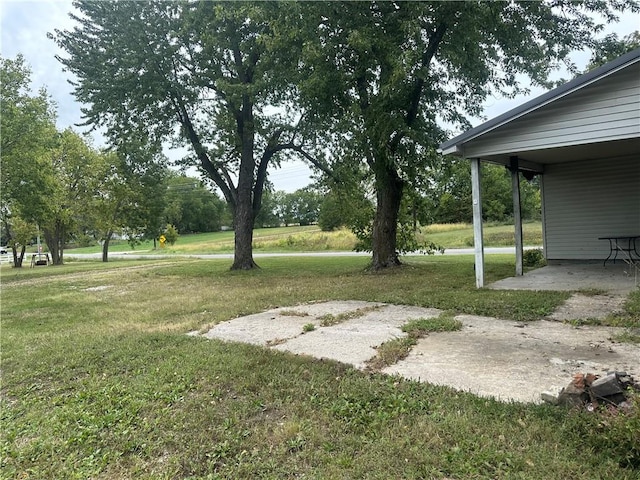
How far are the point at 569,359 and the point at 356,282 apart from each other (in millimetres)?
6002

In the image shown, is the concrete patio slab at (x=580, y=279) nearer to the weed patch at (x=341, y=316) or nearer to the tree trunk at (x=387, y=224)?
the weed patch at (x=341, y=316)

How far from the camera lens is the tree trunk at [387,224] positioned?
11.1 m

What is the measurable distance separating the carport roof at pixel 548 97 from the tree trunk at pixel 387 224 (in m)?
3.19

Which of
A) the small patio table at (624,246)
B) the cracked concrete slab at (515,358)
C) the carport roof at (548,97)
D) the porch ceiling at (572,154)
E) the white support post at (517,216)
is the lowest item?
the cracked concrete slab at (515,358)

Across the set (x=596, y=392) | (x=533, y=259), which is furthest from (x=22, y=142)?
(x=596, y=392)

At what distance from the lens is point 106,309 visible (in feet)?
25.0

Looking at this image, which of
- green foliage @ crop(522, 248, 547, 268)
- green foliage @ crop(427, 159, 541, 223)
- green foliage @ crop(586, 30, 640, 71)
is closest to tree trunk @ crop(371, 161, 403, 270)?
green foliage @ crop(522, 248, 547, 268)

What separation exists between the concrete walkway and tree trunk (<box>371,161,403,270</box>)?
5.34 m

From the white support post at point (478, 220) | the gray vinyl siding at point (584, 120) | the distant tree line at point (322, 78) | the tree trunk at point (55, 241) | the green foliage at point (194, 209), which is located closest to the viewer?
the gray vinyl siding at point (584, 120)

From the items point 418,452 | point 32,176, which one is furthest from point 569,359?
point 32,176

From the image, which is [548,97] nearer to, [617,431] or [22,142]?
[617,431]

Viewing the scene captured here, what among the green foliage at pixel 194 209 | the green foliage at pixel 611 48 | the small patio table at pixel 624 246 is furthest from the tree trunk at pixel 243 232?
the green foliage at pixel 194 209

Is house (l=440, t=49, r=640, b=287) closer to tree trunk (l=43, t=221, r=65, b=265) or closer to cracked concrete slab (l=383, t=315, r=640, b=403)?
cracked concrete slab (l=383, t=315, r=640, b=403)

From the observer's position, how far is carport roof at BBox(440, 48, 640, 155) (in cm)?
568
